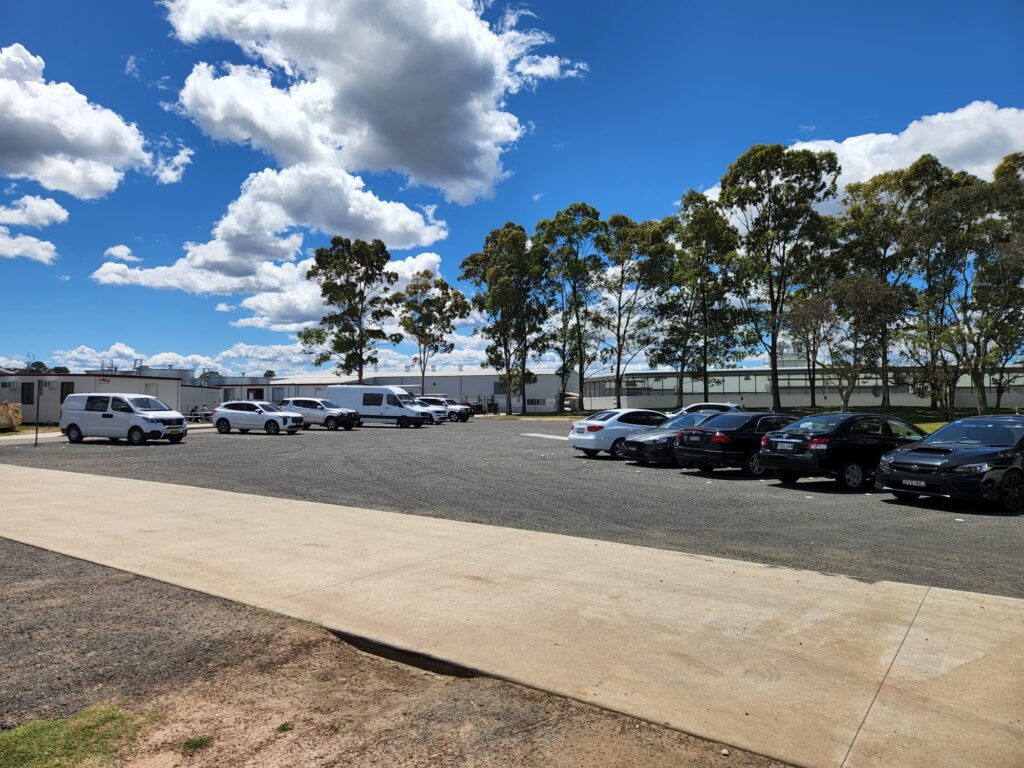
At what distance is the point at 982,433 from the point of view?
Answer: 1140 cm

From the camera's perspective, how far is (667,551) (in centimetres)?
730

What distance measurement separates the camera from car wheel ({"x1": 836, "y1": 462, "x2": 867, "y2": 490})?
12906mm

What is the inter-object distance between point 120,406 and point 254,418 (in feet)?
24.3

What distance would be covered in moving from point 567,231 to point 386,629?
51161mm

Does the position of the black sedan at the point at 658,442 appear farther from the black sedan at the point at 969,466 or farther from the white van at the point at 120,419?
the white van at the point at 120,419

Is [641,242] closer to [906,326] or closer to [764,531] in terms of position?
[906,326]

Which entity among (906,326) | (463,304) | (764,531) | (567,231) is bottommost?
(764,531)

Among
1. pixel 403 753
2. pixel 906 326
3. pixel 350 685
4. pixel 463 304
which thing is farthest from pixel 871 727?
pixel 463 304

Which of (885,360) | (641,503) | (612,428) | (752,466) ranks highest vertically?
(885,360)

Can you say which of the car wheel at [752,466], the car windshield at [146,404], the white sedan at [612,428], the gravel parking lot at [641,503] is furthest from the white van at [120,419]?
the car wheel at [752,466]

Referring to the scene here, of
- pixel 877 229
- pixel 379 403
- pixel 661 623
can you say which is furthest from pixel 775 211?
pixel 661 623

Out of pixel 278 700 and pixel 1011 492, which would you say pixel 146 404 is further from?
pixel 1011 492

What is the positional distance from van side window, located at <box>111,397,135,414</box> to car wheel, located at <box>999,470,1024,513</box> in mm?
26183

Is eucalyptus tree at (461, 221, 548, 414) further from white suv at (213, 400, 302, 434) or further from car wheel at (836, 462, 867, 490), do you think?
car wheel at (836, 462, 867, 490)
